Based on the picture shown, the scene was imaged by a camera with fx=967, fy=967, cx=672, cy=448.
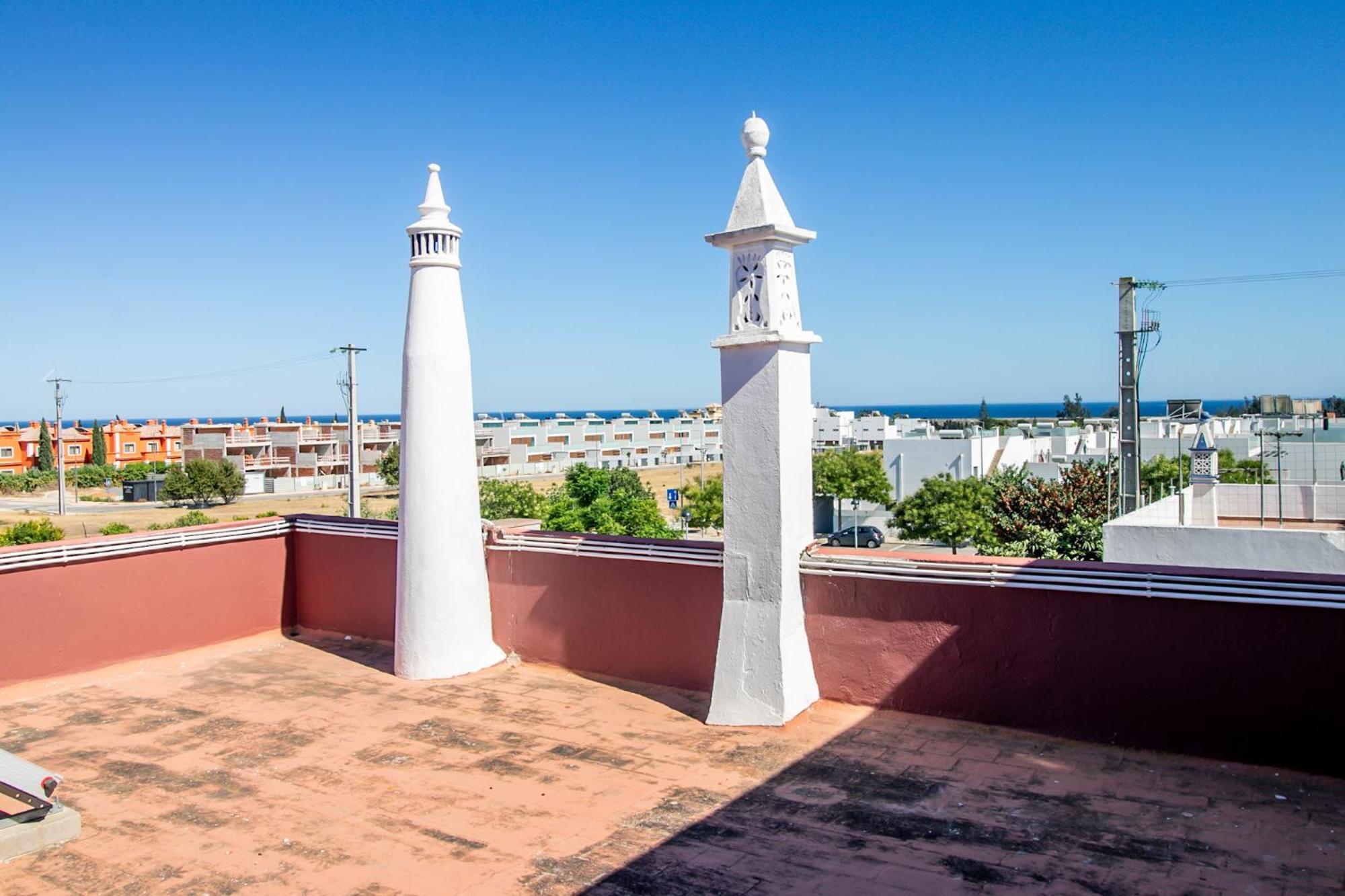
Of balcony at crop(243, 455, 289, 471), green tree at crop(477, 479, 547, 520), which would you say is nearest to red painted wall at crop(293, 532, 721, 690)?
green tree at crop(477, 479, 547, 520)

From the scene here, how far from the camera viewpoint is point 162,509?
2217 inches

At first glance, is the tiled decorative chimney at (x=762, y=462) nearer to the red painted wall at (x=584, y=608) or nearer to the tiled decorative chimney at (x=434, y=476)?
the red painted wall at (x=584, y=608)

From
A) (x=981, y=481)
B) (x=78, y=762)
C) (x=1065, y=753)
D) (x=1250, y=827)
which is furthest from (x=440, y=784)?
(x=981, y=481)

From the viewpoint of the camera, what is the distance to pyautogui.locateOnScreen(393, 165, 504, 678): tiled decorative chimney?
7980 mm

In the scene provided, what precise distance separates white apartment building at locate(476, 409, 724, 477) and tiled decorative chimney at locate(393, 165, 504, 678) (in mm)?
71345

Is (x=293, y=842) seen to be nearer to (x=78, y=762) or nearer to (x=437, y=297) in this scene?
(x=78, y=762)

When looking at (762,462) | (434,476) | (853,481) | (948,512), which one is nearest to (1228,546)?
(762,462)

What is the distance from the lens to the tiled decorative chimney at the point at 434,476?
26.2ft

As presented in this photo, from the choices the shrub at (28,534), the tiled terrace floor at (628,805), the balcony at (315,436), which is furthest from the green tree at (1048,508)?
the balcony at (315,436)

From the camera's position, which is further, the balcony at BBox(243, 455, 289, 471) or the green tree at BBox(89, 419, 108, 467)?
the green tree at BBox(89, 419, 108, 467)

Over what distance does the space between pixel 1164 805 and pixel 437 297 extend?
246 inches

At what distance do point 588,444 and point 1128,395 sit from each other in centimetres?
7611

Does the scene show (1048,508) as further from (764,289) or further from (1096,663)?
(764,289)

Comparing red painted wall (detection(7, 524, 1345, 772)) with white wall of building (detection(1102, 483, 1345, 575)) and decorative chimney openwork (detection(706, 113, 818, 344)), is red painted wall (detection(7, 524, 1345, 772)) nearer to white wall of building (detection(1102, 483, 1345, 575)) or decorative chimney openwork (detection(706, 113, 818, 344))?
decorative chimney openwork (detection(706, 113, 818, 344))
